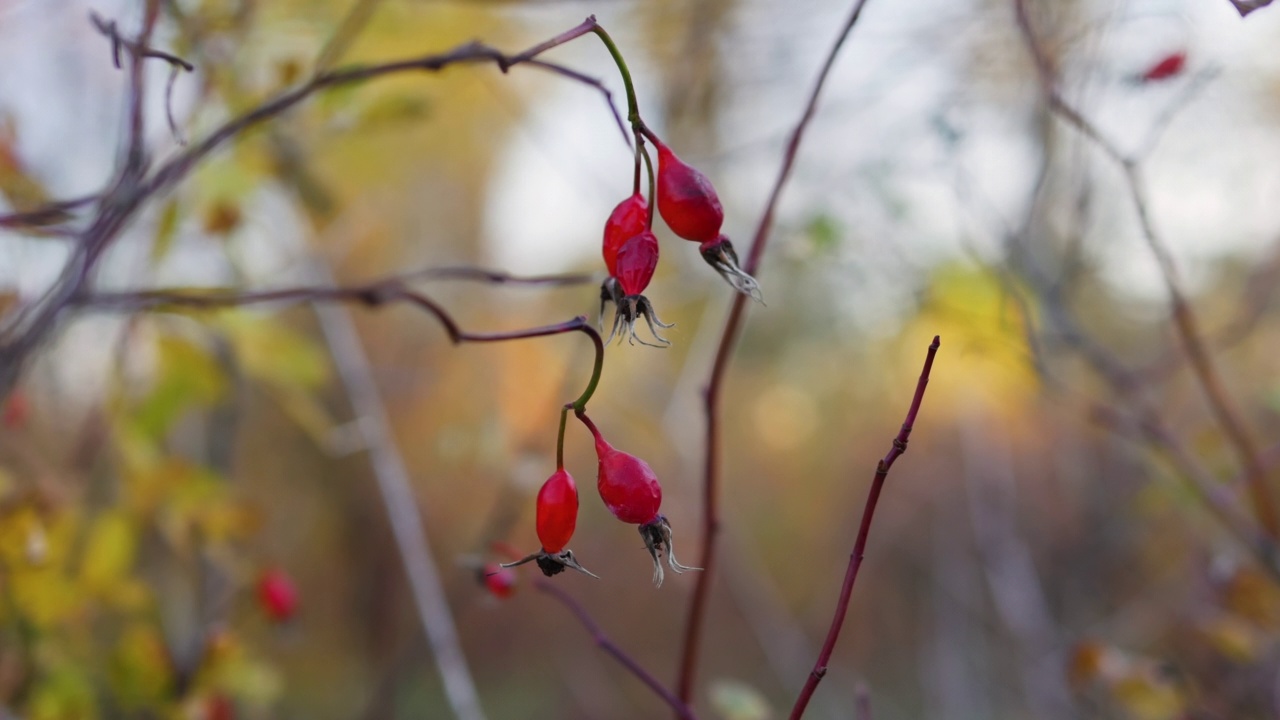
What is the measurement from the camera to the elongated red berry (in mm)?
397

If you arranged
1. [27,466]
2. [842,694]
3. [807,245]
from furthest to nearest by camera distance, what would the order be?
[842,694] → [27,466] → [807,245]

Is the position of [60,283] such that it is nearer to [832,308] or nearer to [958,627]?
[958,627]

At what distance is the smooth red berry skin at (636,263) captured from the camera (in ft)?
1.23

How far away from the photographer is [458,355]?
9.57ft

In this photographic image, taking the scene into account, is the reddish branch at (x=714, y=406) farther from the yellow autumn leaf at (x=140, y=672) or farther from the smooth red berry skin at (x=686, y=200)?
the yellow autumn leaf at (x=140, y=672)

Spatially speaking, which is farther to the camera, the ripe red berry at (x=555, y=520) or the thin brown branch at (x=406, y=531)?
the thin brown branch at (x=406, y=531)

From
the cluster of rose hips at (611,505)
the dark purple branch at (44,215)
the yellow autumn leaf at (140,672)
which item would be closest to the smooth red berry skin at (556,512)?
the cluster of rose hips at (611,505)

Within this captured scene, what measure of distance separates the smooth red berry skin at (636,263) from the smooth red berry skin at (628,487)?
78mm

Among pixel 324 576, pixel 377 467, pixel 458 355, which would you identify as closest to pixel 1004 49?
pixel 377 467

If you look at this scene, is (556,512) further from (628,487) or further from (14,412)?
(14,412)

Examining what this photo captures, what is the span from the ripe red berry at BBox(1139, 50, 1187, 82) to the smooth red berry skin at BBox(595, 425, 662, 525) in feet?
2.31

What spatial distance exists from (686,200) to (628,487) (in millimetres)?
141

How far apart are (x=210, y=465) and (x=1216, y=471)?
1687 millimetres

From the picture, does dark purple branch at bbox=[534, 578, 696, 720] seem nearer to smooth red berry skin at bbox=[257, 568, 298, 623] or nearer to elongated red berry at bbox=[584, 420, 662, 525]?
elongated red berry at bbox=[584, 420, 662, 525]
